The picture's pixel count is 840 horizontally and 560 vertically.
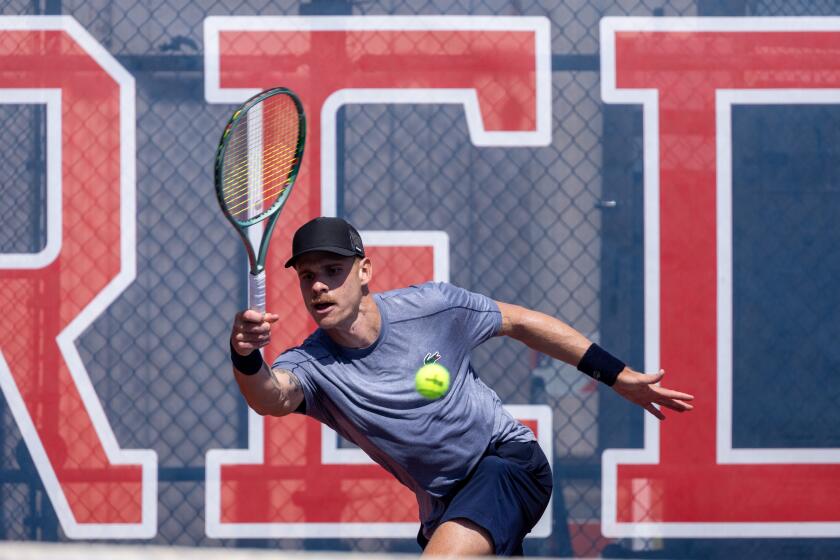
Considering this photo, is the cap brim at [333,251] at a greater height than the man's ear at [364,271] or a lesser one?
greater

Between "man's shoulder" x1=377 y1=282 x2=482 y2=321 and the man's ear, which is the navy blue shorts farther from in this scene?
the man's ear

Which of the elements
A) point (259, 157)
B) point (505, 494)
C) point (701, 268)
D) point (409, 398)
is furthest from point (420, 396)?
point (701, 268)

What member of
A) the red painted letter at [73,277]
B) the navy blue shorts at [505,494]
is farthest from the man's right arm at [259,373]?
the red painted letter at [73,277]

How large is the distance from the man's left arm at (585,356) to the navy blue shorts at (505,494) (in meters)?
0.27

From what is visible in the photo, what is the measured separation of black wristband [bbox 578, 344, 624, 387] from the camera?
2900 millimetres

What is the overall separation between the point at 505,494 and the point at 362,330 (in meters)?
0.56

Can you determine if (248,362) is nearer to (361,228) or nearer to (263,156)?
(263,156)

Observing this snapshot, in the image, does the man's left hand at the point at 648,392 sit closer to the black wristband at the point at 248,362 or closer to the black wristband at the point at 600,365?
the black wristband at the point at 600,365

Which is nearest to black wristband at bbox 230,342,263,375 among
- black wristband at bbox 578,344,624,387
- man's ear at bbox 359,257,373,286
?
man's ear at bbox 359,257,373,286

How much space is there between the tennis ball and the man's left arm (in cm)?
32

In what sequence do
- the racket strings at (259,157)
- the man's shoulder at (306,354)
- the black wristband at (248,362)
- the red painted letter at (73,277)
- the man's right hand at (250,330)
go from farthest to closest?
1. the red painted letter at (73,277)
2. the racket strings at (259,157)
3. the man's shoulder at (306,354)
4. the black wristband at (248,362)
5. the man's right hand at (250,330)

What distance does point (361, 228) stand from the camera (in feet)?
12.5

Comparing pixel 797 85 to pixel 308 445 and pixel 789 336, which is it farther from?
pixel 308 445

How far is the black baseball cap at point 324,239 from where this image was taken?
8.67ft
